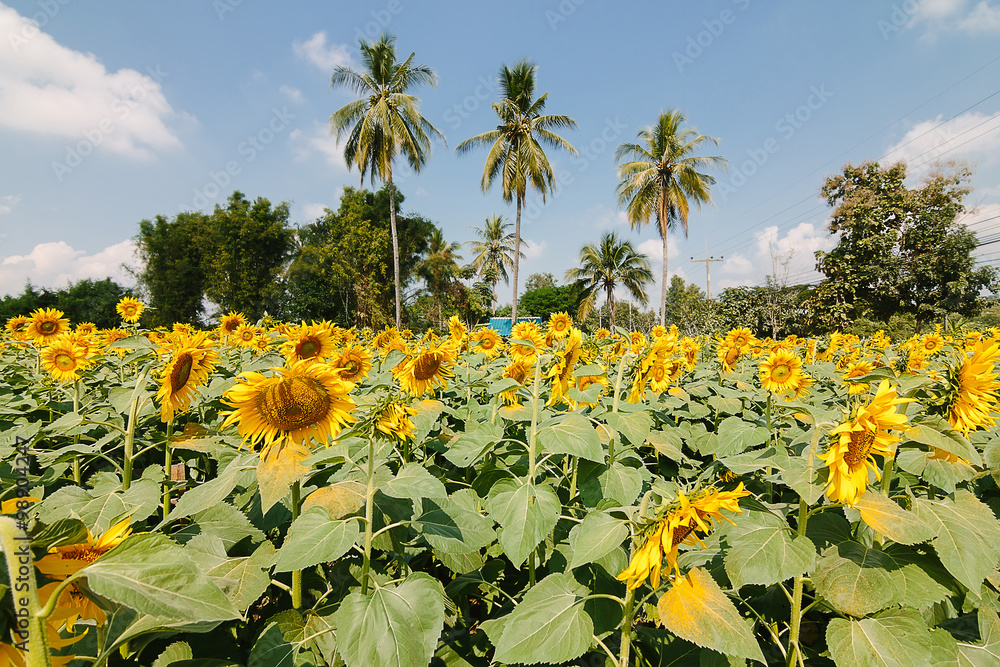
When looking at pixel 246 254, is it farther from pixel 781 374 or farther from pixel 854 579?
pixel 854 579

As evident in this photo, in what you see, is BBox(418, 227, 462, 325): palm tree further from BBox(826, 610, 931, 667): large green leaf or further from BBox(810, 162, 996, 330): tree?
BBox(826, 610, 931, 667): large green leaf

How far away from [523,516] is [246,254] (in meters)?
32.6

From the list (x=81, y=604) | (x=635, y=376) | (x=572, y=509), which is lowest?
(x=572, y=509)

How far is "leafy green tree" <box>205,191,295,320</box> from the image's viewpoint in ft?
92.5

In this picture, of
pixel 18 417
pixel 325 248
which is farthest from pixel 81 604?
pixel 325 248

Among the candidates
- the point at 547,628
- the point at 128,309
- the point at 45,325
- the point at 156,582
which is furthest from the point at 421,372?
the point at 128,309

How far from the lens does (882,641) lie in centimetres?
110

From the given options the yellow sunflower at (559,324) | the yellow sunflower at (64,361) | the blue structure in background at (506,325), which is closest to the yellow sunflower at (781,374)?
the yellow sunflower at (559,324)

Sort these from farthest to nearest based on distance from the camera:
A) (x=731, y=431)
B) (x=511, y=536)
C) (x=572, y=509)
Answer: (x=731, y=431)
(x=572, y=509)
(x=511, y=536)

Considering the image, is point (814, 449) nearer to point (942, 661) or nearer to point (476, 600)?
point (942, 661)

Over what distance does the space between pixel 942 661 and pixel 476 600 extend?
175 centimetres

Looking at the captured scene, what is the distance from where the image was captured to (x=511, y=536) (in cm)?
133

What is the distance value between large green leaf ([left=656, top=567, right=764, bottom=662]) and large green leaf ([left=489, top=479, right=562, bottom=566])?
38cm

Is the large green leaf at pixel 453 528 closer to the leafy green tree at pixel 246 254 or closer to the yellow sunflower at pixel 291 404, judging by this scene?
the yellow sunflower at pixel 291 404
